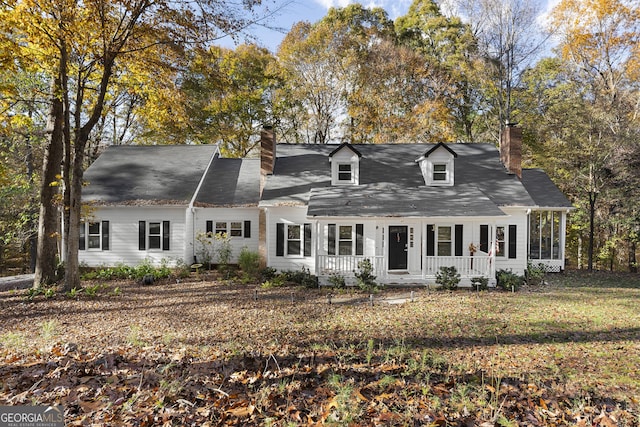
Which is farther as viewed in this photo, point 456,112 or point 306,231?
point 456,112

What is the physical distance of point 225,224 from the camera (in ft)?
57.9

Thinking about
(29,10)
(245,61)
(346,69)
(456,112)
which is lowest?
(29,10)

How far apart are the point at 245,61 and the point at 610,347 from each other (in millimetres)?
28777

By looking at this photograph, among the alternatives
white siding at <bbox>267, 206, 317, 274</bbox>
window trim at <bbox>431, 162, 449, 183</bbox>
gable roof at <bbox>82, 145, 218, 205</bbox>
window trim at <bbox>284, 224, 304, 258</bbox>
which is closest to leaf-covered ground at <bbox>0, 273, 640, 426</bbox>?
white siding at <bbox>267, 206, 317, 274</bbox>

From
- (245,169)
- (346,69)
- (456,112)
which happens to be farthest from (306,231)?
(456,112)

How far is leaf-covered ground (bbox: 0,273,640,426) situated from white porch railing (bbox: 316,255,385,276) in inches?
93.8

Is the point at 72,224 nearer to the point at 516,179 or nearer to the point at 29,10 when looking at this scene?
the point at 29,10

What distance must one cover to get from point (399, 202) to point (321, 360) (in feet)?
31.1

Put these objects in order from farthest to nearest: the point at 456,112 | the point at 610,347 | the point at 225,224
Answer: the point at 456,112
the point at 225,224
the point at 610,347

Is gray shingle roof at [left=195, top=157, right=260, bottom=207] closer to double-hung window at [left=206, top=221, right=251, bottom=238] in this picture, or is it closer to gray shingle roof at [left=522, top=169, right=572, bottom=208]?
double-hung window at [left=206, top=221, right=251, bottom=238]

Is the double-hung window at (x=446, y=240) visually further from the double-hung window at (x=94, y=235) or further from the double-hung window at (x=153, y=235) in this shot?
the double-hung window at (x=94, y=235)

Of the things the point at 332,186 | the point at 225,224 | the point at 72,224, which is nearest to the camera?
the point at 72,224

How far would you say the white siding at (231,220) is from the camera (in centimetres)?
1738

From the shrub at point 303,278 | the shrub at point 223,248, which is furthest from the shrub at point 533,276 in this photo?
the shrub at point 223,248
